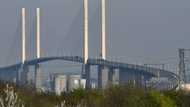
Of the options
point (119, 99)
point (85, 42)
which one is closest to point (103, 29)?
point (85, 42)

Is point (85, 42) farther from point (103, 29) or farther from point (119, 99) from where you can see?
point (119, 99)

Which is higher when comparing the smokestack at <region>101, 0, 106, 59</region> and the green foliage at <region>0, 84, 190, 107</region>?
the smokestack at <region>101, 0, 106, 59</region>

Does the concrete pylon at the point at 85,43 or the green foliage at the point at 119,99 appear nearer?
the green foliage at the point at 119,99

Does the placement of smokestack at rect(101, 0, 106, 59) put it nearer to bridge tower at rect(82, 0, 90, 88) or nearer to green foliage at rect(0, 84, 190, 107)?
bridge tower at rect(82, 0, 90, 88)

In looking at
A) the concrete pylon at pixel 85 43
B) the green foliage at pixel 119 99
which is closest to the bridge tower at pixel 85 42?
the concrete pylon at pixel 85 43

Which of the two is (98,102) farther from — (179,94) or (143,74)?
(143,74)

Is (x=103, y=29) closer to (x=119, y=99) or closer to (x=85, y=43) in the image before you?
(x=85, y=43)

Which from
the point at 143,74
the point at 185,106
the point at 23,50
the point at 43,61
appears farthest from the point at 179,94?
the point at 23,50

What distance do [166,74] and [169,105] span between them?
3118cm

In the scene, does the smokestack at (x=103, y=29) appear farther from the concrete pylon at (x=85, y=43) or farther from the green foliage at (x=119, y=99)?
the green foliage at (x=119, y=99)

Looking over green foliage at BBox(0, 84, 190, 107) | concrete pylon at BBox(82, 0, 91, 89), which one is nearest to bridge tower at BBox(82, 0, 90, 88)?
concrete pylon at BBox(82, 0, 91, 89)

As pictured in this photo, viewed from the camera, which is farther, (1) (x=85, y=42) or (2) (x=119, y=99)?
(1) (x=85, y=42)

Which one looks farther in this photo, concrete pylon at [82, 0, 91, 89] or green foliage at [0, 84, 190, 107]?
concrete pylon at [82, 0, 91, 89]

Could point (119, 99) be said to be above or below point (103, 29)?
below
